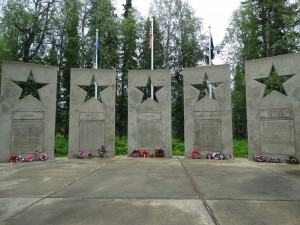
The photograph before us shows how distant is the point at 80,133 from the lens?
13.2 metres

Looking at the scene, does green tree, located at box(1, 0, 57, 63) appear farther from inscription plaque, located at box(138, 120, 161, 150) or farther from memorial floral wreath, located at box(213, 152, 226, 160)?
memorial floral wreath, located at box(213, 152, 226, 160)

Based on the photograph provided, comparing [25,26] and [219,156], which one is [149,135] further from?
[25,26]

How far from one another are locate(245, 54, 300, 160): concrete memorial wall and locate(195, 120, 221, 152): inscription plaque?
154 cm

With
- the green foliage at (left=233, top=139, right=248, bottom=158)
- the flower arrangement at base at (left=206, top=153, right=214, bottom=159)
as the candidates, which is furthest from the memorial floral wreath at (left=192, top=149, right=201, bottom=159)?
the green foliage at (left=233, top=139, right=248, bottom=158)

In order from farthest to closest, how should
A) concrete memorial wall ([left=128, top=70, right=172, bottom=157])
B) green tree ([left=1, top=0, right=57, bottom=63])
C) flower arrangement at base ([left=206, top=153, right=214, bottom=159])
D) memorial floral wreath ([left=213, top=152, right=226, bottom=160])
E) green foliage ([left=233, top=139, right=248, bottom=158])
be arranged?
green tree ([left=1, top=0, right=57, bottom=63])
green foliage ([left=233, top=139, right=248, bottom=158])
concrete memorial wall ([left=128, top=70, right=172, bottom=157])
flower arrangement at base ([left=206, top=153, right=214, bottom=159])
memorial floral wreath ([left=213, top=152, right=226, bottom=160])

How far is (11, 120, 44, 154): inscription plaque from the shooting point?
11.9m

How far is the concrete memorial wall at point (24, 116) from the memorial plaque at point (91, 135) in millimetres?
1475

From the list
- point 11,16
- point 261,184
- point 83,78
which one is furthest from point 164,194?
point 11,16

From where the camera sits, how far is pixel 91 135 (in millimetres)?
13250

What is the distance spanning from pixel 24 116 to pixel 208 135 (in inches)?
349

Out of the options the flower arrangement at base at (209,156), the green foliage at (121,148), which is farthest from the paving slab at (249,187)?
the green foliage at (121,148)

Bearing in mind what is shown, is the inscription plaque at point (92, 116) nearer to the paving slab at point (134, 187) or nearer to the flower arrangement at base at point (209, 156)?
the flower arrangement at base at point (209, 156)

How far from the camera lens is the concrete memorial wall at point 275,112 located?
36.2 feet

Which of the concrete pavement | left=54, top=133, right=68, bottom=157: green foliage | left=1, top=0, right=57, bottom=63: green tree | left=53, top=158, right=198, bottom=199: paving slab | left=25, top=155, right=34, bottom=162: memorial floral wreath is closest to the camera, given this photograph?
the concrete pavement
